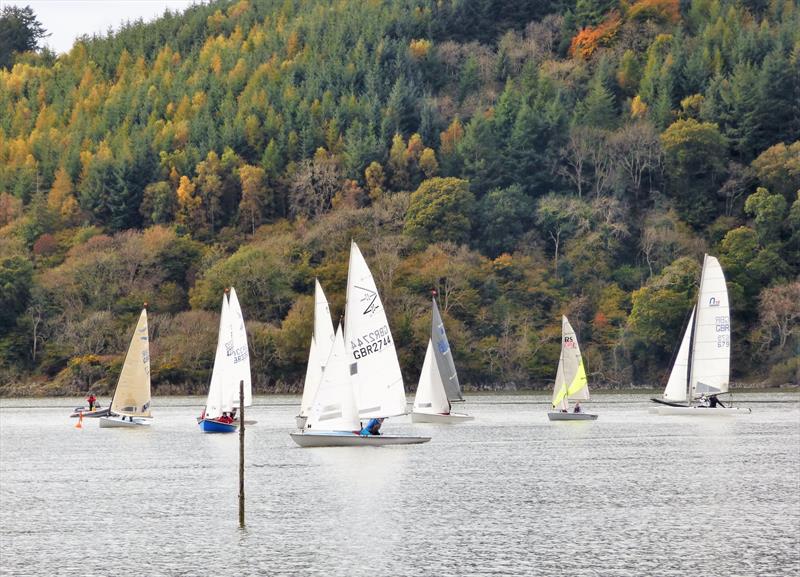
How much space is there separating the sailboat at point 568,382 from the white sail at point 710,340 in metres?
7.48

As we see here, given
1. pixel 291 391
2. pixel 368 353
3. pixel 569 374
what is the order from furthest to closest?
pixel 291 391 → pixel 569 374 → pixel 368 353

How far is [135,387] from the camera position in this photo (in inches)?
3612

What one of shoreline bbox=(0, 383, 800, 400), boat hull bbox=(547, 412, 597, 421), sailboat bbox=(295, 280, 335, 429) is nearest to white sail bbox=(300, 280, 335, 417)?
sailboat bbox=(295, 280, 335, 429)

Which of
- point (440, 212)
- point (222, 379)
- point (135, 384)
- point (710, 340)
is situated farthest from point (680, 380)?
point (440, 212)

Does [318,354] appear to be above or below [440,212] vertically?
below

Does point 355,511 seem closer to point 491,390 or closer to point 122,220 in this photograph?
point 491,390

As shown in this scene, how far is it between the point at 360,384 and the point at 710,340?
3422 cm

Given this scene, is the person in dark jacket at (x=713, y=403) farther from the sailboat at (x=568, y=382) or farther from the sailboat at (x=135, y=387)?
the sailboat at (x=135, y=387)

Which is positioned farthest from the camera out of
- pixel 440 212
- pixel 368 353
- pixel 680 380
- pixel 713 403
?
pixel 440 212

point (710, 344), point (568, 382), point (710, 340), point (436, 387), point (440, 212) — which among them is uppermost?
point (440, 212)

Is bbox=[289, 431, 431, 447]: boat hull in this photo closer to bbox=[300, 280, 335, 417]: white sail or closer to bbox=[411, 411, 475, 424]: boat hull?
bbox=[300, 280, 335, 417]: white sail

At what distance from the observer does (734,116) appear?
6737 inches

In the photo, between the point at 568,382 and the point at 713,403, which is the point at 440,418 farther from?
the point at 713,403

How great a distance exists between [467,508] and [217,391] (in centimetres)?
3585
